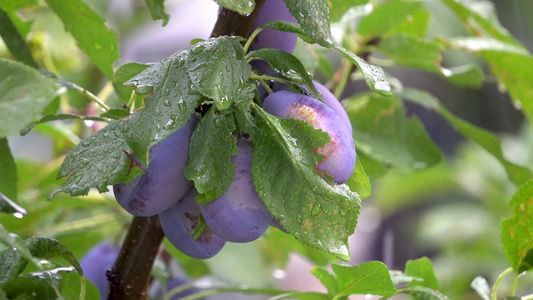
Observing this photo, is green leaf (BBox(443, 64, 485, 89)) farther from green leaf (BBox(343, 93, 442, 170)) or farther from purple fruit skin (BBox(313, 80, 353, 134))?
purple fruit skin (BBox(313, 80, 353, 134))

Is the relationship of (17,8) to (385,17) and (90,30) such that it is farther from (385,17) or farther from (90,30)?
(385,17)

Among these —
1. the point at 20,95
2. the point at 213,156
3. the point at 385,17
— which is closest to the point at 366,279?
the point at 213,156

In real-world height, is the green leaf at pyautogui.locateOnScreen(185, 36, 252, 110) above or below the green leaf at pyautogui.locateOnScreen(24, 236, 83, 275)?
above

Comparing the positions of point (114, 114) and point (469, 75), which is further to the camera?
point (469, 75)

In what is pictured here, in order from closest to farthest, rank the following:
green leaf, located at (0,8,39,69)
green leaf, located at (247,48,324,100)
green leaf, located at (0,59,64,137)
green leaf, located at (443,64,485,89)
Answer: green leaf, located at (0,59,64,137) < green leaf, located at (247,48,324,100) < green leaf, located at (0,8,39,69) < green leaf, located at (443,64,485,89)

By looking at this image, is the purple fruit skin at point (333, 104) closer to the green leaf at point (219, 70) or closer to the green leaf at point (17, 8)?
the green leaf at point (219, 70)

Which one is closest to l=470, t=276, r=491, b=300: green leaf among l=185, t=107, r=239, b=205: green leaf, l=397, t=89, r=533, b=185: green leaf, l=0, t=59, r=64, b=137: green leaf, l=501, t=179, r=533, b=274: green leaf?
l=501, t=179, r=533, b=274: green leaf

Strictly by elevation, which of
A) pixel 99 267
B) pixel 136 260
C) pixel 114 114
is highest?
pixel 114 114
